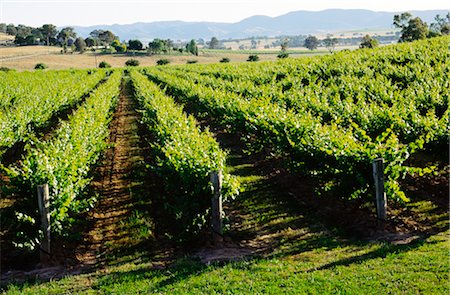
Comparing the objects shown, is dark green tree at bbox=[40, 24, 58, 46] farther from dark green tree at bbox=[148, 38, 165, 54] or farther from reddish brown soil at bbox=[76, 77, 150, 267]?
reddish brown soil at bbox=[76, 77, 150, 267]

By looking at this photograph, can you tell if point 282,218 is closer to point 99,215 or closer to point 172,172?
point 172,172

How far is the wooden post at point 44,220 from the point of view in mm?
8562

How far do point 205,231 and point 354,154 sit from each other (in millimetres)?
3497

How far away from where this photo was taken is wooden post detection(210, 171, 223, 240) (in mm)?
9055

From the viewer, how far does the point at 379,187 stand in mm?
9219

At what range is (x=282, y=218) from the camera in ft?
34.6

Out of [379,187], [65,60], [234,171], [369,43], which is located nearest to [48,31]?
[65,60]

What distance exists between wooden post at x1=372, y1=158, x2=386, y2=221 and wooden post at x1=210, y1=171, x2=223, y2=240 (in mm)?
3088

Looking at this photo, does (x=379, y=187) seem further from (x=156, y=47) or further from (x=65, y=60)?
(x=156, y=47)

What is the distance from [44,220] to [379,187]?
6529 mm

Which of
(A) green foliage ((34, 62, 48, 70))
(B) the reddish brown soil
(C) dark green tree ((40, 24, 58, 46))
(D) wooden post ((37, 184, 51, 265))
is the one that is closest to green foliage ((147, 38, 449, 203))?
(B) the reddish brown soil

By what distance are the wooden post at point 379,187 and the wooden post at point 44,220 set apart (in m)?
6.34

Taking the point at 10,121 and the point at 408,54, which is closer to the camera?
the point at 10,121

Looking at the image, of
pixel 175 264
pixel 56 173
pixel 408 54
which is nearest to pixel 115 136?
pixel 56 173
